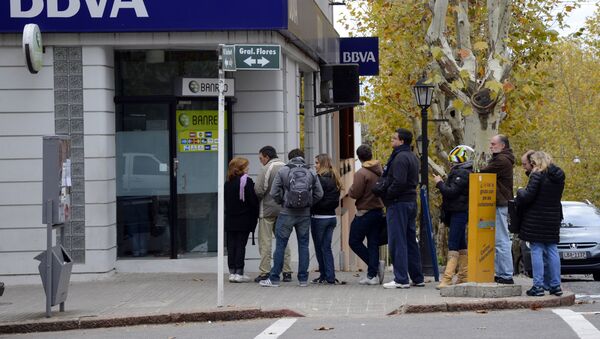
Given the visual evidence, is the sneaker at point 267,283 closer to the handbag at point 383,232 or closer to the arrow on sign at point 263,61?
the handbag at point 383,232

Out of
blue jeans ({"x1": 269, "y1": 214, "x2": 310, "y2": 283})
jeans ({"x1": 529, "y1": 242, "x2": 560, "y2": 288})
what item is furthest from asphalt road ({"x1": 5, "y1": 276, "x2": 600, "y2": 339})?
blue jeans ({"x1": 269, "y1": 214, "x2": 310, "y2": 283})

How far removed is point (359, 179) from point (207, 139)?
2.76 m

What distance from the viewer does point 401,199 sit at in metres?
15.1

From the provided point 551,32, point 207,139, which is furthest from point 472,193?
point 551,32

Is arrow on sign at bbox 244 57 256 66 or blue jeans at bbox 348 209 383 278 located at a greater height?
arrow on sign at bbox 244 57 256 66

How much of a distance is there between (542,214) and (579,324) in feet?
7.67

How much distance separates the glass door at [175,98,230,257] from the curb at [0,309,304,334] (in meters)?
4.77

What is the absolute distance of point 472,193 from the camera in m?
14.0

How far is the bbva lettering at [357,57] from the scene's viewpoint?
2334 cm

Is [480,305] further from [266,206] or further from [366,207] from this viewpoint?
[266,206]

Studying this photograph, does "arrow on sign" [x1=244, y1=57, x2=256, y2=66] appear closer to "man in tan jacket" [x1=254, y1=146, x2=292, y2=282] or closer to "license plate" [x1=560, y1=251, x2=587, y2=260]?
"man in tan jacket" [x1=254, y1=146, x2=292, y2=282]

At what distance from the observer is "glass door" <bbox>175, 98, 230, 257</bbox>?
1747 centimetres

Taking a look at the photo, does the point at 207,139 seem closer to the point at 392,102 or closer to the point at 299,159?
the point at 299,159

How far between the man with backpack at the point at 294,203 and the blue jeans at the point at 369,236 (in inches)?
24.6
